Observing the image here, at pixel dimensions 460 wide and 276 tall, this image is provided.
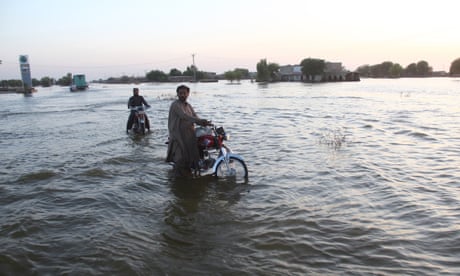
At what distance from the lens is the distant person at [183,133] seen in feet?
23.2

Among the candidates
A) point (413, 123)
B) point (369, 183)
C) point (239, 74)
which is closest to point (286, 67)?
point (239, 74)

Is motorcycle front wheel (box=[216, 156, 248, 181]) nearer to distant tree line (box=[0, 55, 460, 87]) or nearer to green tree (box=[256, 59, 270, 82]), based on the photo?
distant tree line (box=[0, 55, 460, 87])

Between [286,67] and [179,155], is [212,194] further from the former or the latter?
[286,67]

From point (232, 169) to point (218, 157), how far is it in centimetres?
46

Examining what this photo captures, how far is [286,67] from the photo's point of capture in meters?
158

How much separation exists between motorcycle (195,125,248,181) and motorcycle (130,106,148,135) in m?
7.67

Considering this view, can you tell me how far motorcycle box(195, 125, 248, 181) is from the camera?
7227 mm

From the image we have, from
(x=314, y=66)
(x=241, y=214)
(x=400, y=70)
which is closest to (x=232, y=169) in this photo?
(x=241, y=214)

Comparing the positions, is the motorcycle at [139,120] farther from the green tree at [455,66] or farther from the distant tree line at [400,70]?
the distant tree line at [400,70]

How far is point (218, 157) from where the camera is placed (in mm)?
7320

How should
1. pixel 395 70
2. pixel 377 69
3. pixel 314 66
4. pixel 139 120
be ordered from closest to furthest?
pixel 139 120
pixel 314 66
pixel 395 70
pixel 377 69

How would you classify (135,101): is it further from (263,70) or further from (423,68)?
(423,68)

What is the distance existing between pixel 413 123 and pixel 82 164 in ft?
48.0

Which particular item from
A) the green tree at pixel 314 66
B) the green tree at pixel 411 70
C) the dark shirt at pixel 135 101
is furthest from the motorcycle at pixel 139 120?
the green tree at pixel 411 70
